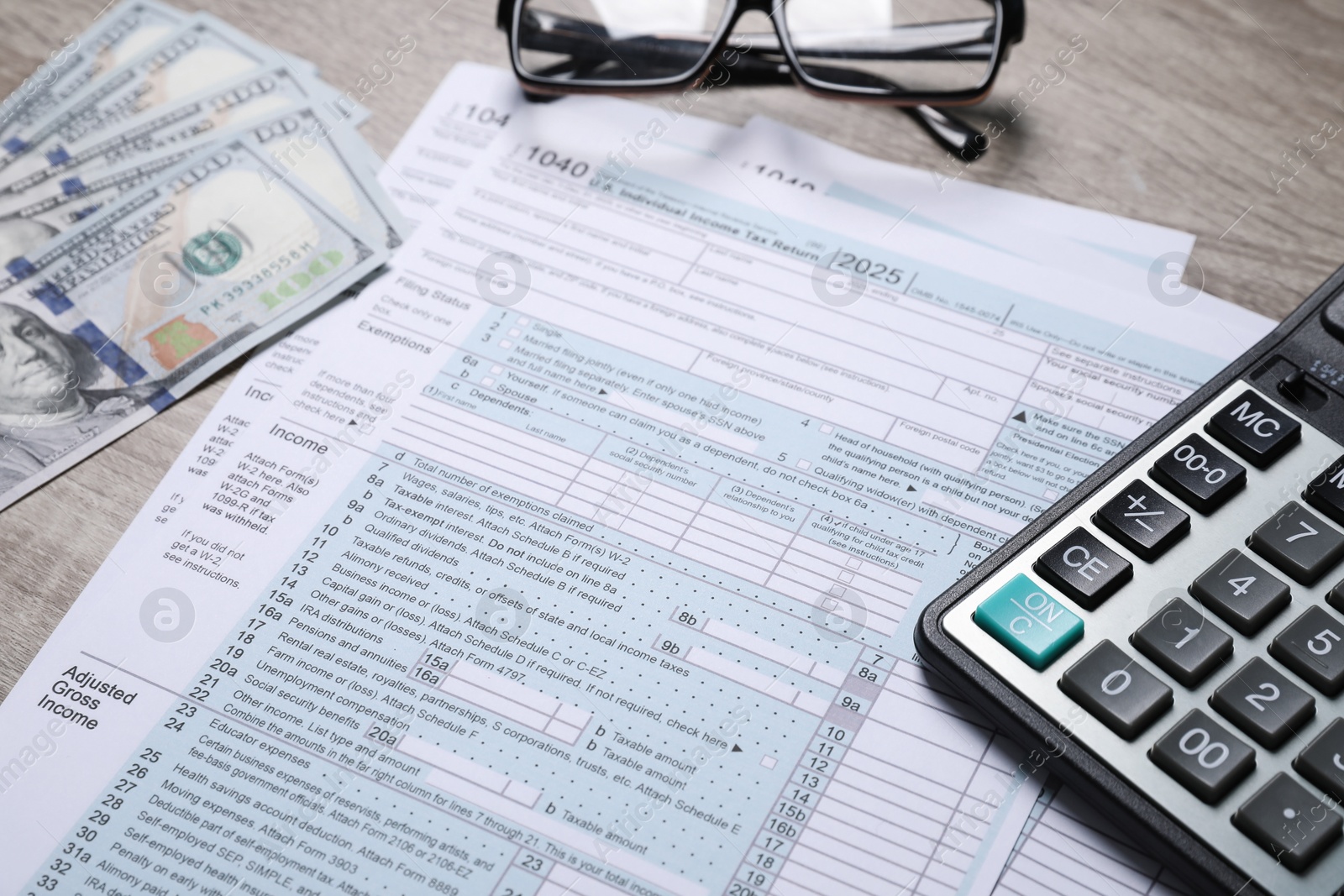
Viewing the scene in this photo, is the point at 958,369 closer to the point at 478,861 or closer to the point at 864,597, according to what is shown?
the point at 864,597

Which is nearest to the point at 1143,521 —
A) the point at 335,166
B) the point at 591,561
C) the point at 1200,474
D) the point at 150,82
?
the point at 1200,474

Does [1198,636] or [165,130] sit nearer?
[1198,636]

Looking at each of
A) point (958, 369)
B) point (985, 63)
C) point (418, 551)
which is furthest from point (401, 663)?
point (985, 63)

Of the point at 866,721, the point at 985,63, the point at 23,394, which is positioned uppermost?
the point at 985,63

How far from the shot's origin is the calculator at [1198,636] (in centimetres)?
31

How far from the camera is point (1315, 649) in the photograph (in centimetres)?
32

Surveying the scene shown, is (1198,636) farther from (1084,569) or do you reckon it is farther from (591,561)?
(591,561)

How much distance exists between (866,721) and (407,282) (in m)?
0.27

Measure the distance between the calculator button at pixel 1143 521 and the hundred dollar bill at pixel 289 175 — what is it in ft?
1.06

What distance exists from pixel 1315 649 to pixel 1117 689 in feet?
0.21

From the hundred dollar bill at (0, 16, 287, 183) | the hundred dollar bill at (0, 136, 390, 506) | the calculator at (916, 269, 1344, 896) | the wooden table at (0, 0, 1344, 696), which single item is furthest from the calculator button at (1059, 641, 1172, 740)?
the hundred dollar bill at (0, 16, 287, 183)

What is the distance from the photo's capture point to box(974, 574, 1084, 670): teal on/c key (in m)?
0.33

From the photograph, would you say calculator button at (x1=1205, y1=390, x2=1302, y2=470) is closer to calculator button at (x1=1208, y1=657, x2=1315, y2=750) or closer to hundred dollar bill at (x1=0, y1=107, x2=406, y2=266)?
calculator button at (x1=1208, y1=657, x2=1315, y2=750)

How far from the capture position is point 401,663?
1.19 ft
